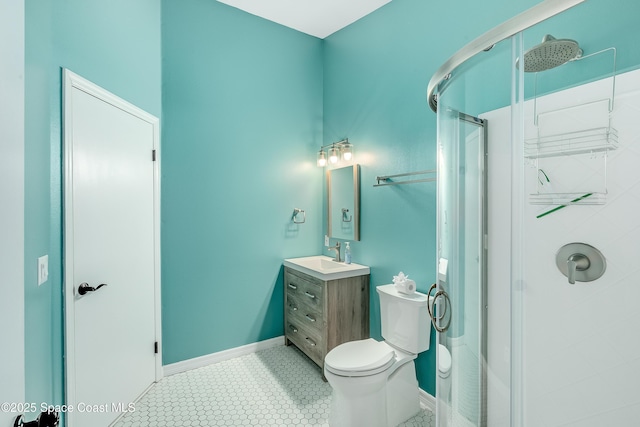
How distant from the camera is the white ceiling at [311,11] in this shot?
253 cm

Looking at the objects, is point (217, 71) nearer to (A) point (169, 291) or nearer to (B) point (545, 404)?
(A) point (169, 291)

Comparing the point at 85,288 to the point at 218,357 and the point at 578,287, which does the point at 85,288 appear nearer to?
the point at 218,357

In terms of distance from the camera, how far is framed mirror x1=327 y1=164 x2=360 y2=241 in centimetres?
267

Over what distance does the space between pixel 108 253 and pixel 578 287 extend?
233cm

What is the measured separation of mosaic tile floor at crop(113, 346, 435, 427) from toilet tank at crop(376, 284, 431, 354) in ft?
1.55

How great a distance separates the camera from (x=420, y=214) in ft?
6.88

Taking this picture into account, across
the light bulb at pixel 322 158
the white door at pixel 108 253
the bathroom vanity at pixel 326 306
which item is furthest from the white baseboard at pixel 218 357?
the light bulb at pixel 322 158

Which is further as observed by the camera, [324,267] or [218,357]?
[324,267]

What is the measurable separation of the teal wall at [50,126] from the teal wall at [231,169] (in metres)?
0.66

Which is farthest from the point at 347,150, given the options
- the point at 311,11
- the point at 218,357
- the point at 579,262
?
the point at 218,357

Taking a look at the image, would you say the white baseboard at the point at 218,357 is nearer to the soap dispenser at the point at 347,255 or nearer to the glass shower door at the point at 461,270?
the soap dispenser at the point at 347,255

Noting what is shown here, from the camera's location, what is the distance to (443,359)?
135cm

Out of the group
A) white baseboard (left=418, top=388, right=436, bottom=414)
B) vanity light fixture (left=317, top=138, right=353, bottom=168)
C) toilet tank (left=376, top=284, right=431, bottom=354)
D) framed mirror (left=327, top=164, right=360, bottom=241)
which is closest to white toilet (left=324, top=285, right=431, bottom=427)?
toilet tank (left=376, top=284, right=431, bottom=354)

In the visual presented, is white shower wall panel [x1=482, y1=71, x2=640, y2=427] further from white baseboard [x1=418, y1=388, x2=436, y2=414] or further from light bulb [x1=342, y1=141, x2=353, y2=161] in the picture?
light bulb [x1=342, y1=141, x2=353, y2=161]
